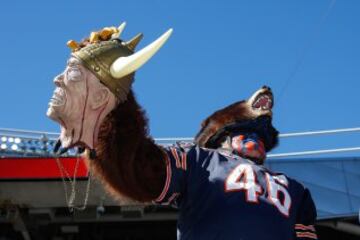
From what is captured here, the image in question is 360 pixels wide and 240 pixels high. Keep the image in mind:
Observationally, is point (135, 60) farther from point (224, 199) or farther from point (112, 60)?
point (224, 199)

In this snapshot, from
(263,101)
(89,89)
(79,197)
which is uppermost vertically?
(79,197)

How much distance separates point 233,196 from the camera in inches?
77.9

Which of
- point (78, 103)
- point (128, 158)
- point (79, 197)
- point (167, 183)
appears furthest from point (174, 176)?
point (79, 197)

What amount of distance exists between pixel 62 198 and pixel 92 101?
7336 millimetres

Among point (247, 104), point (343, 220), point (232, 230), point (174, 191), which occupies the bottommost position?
point (232, 230)

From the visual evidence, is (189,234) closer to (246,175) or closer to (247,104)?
(246,175)

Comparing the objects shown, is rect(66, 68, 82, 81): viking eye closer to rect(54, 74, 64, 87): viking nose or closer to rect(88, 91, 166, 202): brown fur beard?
rect(54, 74, 64, 87): viking nose

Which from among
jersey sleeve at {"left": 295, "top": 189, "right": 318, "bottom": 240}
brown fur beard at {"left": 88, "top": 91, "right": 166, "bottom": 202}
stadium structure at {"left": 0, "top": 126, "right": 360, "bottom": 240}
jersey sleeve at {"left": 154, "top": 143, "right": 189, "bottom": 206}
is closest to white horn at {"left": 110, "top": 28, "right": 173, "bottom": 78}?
brown fur beard at {"left": 88, "top": 91, "right": 166, "bottom": 202}

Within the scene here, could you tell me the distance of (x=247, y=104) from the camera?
7.73 ft

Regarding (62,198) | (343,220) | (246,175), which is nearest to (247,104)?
(246,175)

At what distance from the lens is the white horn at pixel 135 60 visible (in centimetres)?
177

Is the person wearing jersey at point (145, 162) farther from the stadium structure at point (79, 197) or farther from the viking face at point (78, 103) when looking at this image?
the stadium structure at point (79, 197)

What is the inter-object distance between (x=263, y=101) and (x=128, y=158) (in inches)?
25.7

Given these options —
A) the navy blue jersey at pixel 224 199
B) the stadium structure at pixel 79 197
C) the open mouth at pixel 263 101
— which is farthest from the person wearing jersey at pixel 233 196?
the stadium structure at pixel 79 197
